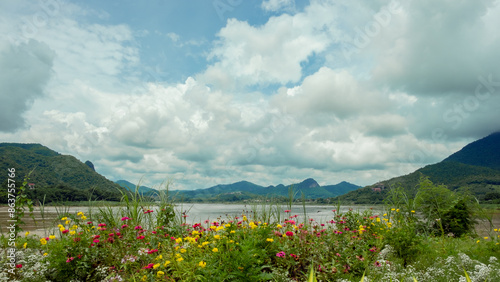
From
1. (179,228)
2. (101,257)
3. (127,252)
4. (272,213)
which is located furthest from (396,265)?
(101,257)

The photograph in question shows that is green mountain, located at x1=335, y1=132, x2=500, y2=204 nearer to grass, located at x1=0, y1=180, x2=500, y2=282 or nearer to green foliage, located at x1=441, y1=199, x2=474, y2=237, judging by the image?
green foliage, located at x1=441, y1=199, x2=474, y2=237

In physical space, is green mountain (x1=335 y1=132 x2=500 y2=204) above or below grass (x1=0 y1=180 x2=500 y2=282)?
above
